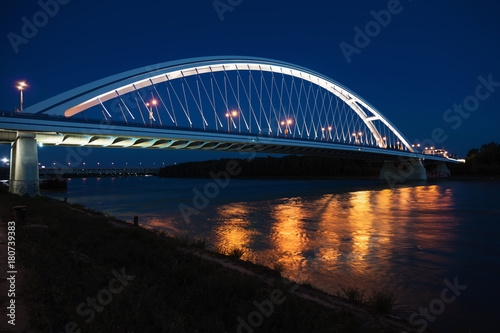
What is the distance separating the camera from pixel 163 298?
5.06 m

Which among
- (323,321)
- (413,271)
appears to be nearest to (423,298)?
(413,271)

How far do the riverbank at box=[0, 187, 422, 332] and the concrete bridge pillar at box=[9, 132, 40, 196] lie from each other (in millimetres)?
18266

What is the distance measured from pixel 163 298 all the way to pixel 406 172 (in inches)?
3669

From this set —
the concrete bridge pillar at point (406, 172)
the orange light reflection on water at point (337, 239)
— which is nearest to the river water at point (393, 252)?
the orange light reflection on water at point (337, 239)

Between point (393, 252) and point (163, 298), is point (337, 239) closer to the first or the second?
point (393, 252)

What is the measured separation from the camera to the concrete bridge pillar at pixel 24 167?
22.2 metres

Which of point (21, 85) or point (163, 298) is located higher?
point (21, 85)

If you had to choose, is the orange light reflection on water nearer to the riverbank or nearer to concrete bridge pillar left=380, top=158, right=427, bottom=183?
the riverbank

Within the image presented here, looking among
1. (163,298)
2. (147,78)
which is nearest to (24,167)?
(147,78)

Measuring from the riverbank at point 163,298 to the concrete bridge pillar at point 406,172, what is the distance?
3369 inches

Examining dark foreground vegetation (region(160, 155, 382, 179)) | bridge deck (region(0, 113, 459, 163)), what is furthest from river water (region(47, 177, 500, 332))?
dark foreground vegetation (region(160, 155, 382, 179))

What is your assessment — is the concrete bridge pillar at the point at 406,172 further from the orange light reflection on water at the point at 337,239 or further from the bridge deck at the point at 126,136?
the orange light reflection on water at the point at 337,239

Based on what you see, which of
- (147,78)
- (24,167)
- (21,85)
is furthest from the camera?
(147,78)

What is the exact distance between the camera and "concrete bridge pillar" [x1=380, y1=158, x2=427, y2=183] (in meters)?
82.3
